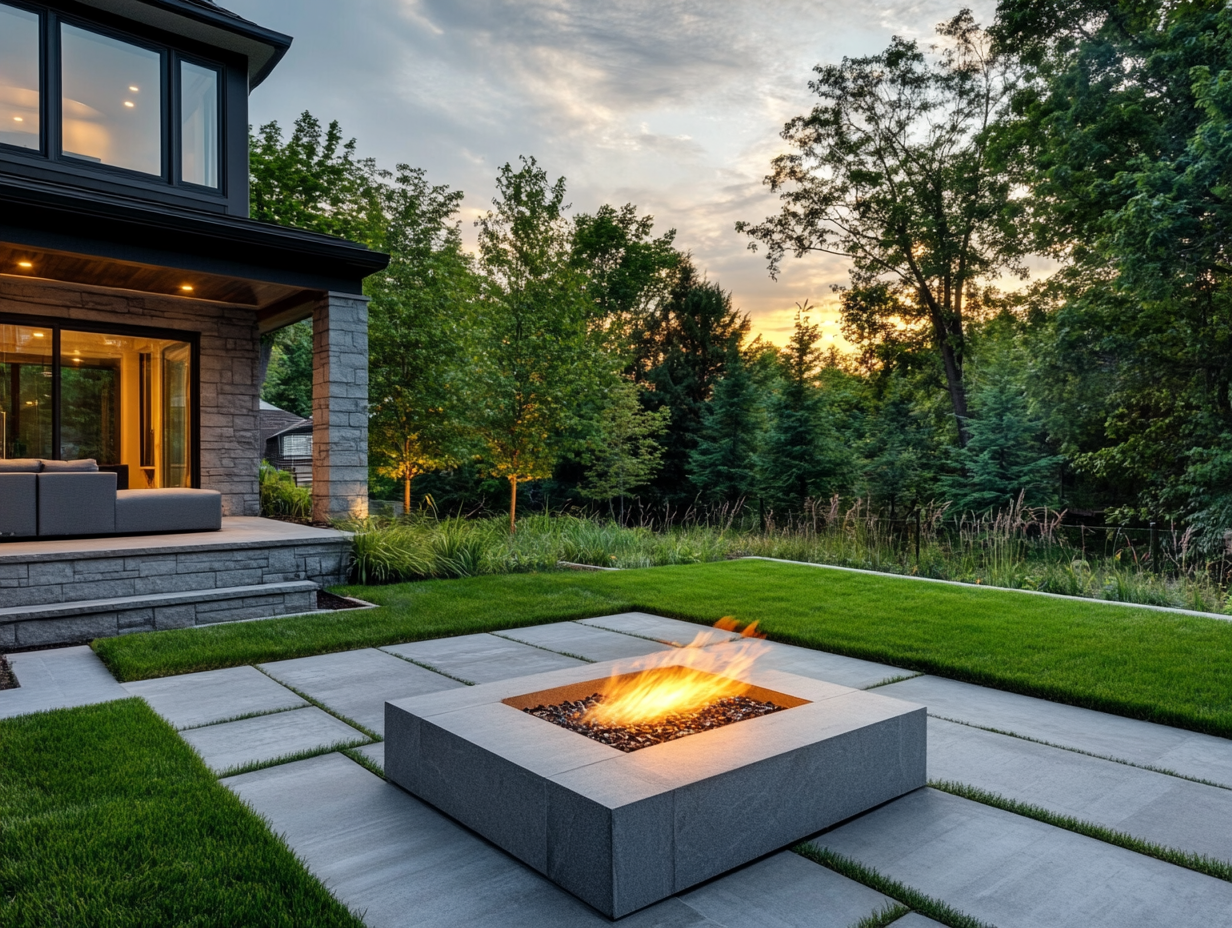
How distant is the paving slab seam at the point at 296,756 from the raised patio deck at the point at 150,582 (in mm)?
3213

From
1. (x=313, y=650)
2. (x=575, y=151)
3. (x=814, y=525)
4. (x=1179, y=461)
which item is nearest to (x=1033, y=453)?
(x=1179, y=461)

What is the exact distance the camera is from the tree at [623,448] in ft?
66.0

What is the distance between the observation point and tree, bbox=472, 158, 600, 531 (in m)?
13.6

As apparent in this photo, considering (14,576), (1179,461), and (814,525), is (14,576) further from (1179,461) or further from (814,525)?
(1179,461)

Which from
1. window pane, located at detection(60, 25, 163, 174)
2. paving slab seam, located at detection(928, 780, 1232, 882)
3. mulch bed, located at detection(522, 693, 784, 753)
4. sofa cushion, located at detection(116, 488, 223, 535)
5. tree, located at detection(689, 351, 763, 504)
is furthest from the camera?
tree, located at detection(689, 351, 763, 504)

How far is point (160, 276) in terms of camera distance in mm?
7824

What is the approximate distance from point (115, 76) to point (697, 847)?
9.99 m

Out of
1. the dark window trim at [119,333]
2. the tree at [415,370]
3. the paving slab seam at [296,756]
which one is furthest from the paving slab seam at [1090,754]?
the tree at [415,370]

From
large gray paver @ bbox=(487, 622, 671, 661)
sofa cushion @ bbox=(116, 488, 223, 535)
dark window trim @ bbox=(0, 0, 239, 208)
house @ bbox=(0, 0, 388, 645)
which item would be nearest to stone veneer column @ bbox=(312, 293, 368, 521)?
house @ bbox=(0, 0, 388, 645)

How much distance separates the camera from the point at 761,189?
2003 centimetres

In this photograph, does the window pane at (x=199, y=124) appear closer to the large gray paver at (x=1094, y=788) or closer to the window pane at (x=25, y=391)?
the window pane at (x=25, y=391)

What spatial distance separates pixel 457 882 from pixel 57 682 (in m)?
3.34

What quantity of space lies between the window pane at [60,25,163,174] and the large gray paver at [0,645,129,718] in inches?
231

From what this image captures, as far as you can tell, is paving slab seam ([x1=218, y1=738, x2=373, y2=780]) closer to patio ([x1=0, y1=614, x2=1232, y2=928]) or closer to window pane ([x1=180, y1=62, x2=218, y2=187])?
patio ([x1=0, y1=614, x2=1232, y2=928])
